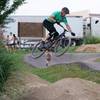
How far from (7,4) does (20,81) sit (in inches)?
Result: 51.1

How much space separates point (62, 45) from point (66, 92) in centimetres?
857

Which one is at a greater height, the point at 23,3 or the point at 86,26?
the point at 23,3

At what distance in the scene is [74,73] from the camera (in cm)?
1297

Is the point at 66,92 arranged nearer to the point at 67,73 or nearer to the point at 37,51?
the point at 67,73

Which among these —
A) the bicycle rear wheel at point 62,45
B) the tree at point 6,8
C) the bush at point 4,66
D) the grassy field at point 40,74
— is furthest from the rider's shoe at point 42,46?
the bush at point 4,66

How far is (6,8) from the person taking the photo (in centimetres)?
889

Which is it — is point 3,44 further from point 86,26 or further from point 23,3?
point 86,26

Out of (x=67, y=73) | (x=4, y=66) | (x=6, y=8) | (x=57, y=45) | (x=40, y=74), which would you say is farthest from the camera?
(x=57, y=45)

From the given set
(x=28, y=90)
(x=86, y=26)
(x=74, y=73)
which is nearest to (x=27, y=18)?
(x=86, y=26)

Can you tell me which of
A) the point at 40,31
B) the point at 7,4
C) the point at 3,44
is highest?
the point at 7,4

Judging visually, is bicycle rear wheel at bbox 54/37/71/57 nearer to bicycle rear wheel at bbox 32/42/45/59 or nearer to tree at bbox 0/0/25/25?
bicycle rear wheel at bbox 32/42/45/59

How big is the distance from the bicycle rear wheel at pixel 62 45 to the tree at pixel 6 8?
821cm

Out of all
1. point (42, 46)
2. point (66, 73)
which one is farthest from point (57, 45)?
point (66, 73)

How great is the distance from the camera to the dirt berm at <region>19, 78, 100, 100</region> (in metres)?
8.84
